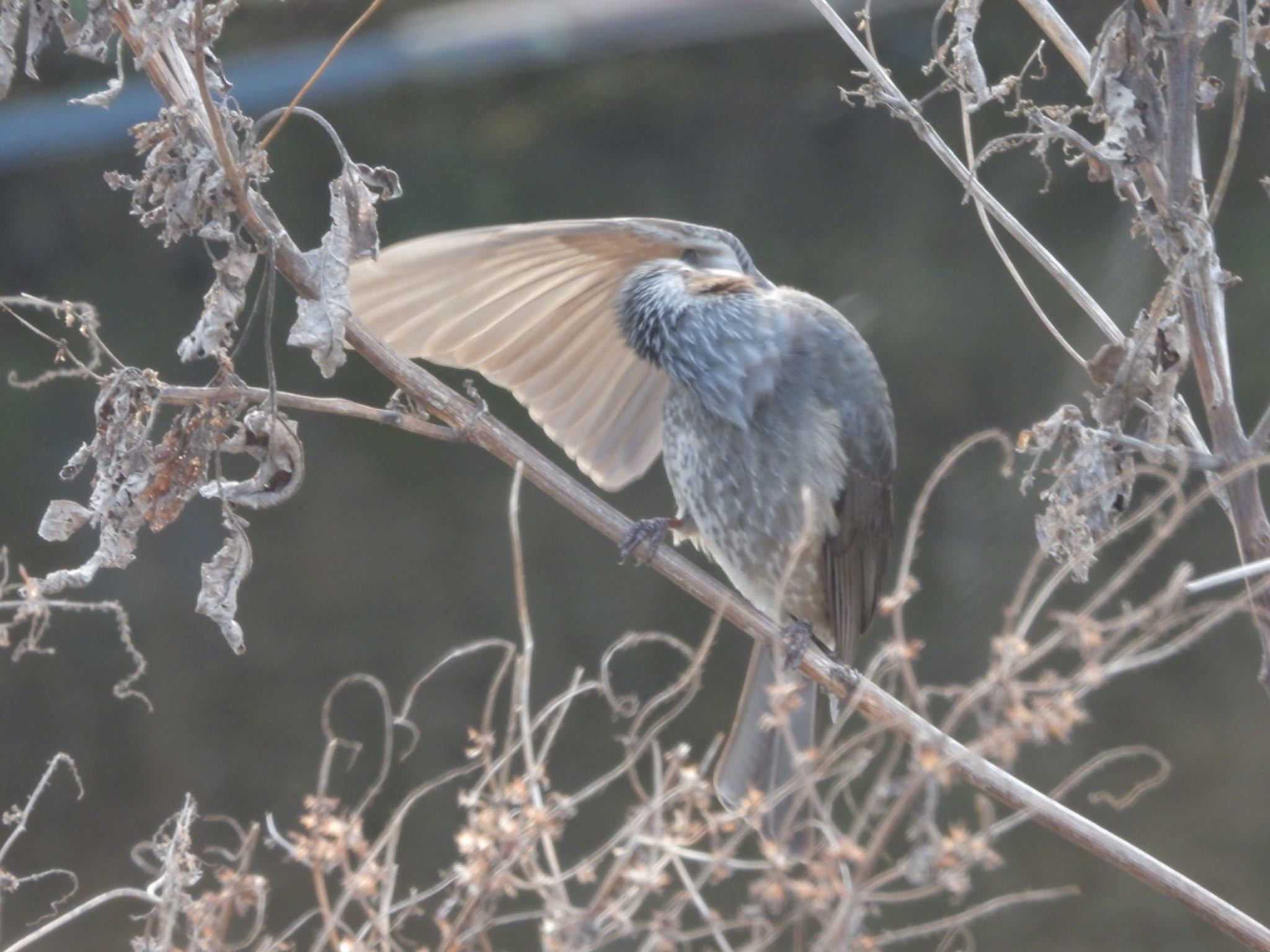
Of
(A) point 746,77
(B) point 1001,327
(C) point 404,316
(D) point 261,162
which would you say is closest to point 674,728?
(B) point 1001,327

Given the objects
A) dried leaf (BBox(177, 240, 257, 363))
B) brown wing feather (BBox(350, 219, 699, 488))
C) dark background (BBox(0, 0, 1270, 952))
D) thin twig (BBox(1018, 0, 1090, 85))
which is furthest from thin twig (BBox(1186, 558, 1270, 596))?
dark background (BBox(0, 0, 1270, 952))

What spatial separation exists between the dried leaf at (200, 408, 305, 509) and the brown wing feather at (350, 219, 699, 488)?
43cm

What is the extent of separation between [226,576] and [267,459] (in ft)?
0.43

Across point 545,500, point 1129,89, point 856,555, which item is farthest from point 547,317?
point 545,500

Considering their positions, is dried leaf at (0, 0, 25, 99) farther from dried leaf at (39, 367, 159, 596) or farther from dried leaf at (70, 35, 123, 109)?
dried leaf at (39, 367, 159, 596)

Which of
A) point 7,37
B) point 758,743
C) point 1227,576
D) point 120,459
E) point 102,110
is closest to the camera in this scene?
point 1227,576

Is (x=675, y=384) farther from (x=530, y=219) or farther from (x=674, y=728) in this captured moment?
(x=674, y=728)

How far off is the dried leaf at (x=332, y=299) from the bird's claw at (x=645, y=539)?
54 centimetres

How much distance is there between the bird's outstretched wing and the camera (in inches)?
83.0

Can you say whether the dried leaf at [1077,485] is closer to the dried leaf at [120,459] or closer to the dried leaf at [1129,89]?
the dried leaf at [1129,89]

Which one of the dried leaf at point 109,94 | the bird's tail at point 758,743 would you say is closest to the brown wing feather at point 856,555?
the bird's tail at point 758,743

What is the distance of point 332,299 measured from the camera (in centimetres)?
150

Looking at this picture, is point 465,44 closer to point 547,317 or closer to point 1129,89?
point 547,317

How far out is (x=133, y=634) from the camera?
12.4ft
